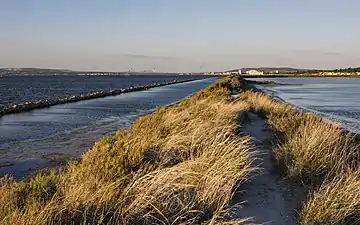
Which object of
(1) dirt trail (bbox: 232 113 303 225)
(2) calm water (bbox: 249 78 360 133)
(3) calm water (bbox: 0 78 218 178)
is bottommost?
(2) calm water (bbox: 249 78 360 133)

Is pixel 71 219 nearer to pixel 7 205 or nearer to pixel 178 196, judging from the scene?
pixel 7 205

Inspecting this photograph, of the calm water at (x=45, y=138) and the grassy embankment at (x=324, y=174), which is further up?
the grassy embankment at (x=324, y=174)

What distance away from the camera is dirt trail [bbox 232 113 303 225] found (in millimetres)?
6336

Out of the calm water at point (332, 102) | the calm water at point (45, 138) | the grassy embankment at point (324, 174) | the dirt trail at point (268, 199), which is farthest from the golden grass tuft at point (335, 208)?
the calm water at point (332, 102)

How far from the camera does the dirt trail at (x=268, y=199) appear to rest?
6.34 m

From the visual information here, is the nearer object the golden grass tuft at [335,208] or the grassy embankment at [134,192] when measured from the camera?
the grassy embankment at [134,192]

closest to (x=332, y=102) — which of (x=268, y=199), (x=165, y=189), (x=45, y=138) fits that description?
(x=45, y=138)

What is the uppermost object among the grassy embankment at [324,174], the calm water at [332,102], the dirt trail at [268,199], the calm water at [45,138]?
the grassy embankment at [324,174]

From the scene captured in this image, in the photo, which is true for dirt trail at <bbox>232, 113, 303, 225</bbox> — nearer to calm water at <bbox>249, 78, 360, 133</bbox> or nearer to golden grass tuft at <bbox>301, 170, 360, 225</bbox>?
golden grass tuft at <bbox>301, 170, 360, 225</bbox>

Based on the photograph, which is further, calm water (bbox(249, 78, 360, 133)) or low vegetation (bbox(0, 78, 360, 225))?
calm water (bbox(249, 78, 360, 133))

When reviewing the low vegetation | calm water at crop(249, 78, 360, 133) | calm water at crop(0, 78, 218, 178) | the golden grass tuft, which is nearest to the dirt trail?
the low vegetation

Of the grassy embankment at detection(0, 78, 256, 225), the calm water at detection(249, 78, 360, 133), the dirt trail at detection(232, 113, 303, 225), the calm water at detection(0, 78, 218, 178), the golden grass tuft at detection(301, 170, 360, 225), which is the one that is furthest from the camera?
the calm water at detection(249, 78, 360, 133)

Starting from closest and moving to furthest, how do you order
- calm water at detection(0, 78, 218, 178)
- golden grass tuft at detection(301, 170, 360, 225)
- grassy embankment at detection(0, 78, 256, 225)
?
grassy embankment at detection(0, 78, 256, 225) → golden grass tuft at detection(301, 170, 360, 225) → calm water at detection(0, 78, 218, 178)

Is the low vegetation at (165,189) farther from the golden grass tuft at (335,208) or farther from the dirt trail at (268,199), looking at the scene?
the dirt trail at (268,199)
